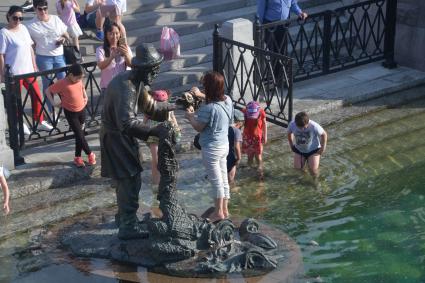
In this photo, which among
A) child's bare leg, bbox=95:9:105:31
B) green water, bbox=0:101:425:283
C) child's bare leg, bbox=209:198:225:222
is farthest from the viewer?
child's bare leg, bbox=95:9:105:31

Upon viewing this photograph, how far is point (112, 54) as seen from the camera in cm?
1158

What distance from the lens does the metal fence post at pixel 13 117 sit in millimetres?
11068

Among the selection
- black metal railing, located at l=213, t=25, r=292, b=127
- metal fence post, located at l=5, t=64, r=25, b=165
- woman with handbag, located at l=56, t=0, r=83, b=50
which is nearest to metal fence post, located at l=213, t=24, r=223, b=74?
black metal railing, located at l=213, t=25, r=292, b=127

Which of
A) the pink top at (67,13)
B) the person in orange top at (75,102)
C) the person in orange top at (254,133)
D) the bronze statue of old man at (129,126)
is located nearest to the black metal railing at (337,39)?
the person in orange top at (254,133)

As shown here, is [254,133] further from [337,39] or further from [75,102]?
[337,39]

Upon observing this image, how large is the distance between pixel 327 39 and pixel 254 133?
3.61m

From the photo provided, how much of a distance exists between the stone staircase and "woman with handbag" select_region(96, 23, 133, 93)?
2.03 m

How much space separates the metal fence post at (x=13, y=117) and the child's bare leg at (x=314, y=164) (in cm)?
357

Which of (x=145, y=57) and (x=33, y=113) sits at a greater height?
(x=145, y=57)

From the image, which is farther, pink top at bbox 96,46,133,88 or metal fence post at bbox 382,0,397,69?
metal fence post at bbox 382,0,397,69

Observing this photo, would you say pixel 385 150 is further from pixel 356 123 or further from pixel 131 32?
pixel 131 32

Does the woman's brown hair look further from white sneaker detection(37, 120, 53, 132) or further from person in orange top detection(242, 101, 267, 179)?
white sneaker detection(37, 120, 53, 132)

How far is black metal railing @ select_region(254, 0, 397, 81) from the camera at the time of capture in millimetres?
13961

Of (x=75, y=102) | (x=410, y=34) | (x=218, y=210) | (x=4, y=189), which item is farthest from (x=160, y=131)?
(x=410, y=34)
